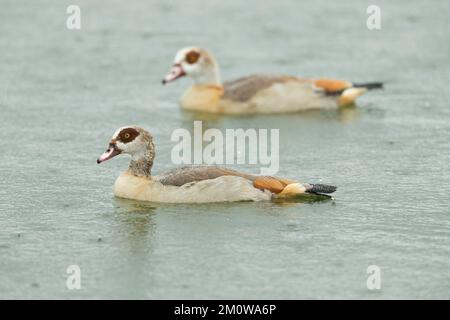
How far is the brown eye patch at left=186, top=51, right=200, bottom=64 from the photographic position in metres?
14.3

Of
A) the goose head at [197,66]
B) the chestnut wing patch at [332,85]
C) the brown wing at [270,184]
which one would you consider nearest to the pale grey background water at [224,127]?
the brown wing at [270,184]

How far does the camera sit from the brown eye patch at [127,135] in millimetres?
10062

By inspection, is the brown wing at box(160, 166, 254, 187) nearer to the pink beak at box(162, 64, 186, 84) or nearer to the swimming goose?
the swimming goose

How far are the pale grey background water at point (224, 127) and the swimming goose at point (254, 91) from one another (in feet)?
0.74

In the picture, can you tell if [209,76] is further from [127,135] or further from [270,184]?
[270,184]

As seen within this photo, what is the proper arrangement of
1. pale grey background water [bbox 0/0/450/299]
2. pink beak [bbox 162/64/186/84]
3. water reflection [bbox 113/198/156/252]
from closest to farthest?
1. pale grey background water [bbox 0/0/450/299]
2. water reflection [bbox 113/198/156/252]
3. pink beak [bbox 162/64/186/84]

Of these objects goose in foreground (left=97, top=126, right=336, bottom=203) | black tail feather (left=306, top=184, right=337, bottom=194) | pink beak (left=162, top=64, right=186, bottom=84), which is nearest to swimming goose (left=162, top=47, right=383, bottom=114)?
pink beak (left=162, top=64, right=186, bottom=84)

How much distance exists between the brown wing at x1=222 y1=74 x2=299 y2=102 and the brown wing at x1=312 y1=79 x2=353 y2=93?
1.04 ft

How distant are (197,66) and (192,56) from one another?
0.47 feet

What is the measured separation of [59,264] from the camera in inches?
333

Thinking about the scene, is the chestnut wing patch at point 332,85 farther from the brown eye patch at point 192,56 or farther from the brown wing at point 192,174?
the brown wing at point 192,174

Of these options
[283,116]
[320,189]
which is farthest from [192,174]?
[283,116]
